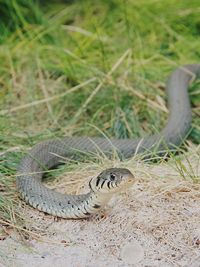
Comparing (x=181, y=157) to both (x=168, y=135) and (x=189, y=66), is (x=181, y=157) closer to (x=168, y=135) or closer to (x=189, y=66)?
(x=168, y=135)

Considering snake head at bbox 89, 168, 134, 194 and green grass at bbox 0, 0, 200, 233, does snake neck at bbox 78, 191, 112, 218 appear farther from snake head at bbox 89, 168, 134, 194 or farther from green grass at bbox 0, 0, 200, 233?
green grass at bbox 0, 0, 200, 233

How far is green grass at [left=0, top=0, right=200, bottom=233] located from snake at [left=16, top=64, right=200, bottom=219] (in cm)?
12

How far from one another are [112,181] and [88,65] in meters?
2.35

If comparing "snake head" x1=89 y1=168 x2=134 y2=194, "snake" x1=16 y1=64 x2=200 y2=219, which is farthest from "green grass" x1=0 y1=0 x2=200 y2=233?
"snake head" x1=89 y1=168 x2=134 y2=194

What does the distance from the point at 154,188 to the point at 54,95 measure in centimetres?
197

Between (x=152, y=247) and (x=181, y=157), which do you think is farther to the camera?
(x=181, y=157)

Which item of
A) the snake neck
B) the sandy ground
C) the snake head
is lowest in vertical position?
the sandy ground

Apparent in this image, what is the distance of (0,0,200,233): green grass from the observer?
6523 millimetres

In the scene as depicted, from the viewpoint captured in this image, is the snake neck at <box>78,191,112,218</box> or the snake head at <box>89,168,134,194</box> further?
the snake neck at <box>78,191,112,218</box>

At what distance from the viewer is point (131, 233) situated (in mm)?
4801

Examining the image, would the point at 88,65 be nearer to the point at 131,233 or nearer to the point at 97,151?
the point at 97,151

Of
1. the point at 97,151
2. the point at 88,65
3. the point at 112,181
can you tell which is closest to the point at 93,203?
the point at 112,181

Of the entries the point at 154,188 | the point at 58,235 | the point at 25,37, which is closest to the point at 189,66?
the point at 25,37

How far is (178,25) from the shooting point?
25.0 ft
